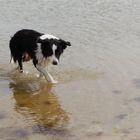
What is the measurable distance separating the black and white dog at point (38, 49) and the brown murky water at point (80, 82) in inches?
12.6

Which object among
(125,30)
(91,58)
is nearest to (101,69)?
(91,58)

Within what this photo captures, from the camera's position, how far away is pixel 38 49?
844cm

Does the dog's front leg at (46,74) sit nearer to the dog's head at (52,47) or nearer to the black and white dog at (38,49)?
the black and white dog at (38,49)

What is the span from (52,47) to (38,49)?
0.47m

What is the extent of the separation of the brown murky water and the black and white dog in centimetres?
32

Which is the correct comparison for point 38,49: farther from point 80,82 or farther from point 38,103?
point 38,103

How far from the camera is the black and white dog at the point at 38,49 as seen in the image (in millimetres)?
8133

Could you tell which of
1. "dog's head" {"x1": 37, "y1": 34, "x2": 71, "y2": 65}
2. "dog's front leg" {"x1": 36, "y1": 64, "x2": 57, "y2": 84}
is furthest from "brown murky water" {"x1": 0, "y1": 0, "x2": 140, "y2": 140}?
"dog's head" {"x1": 37, "y1": 34, "x2": 71, "y2": 65}

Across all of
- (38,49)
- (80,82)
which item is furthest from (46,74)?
(80,82)

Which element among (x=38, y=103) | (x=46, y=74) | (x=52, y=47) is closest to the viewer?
(x=38, y=103)

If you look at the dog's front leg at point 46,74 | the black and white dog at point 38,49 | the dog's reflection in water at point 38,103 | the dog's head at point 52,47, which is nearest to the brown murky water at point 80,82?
the dog's reflection in water at point 38,103

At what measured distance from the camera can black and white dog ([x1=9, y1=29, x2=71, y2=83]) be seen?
8.13 meters

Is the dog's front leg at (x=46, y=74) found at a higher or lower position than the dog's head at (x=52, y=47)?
lower

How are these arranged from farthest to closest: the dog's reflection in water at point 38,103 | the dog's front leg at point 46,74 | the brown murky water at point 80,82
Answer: the dog's front leg at point 46,74 → the dog's reflection in water at point 38,103 → the brown murky water at point 80,82
